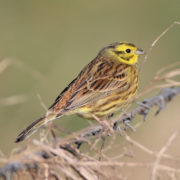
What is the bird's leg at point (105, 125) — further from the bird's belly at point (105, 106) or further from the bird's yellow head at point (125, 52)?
the bird's yellow head at point (125, 52)

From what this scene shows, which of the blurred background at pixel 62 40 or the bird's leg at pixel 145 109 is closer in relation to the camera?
the bird's leg at pixel 145 109

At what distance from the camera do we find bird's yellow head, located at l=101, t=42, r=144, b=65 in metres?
5.37

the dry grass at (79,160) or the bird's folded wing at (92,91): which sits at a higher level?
the dry grass at (79,160)

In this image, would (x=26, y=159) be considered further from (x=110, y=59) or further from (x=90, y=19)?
(x=90, y=19)

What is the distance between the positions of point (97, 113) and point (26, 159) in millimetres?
1978

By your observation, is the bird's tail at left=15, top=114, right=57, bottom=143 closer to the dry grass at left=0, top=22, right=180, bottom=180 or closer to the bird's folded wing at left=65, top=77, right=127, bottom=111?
the bird's folded wing at left=65, top=77, right=127, bottom=111

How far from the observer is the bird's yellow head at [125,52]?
211 inches

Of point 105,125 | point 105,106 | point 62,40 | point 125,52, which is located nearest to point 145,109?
point 105,125

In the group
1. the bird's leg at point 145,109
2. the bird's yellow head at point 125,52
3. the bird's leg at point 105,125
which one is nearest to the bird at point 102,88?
the bird's yellow head at point 125,52

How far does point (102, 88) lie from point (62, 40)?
237 inches

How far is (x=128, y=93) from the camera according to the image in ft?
16.3

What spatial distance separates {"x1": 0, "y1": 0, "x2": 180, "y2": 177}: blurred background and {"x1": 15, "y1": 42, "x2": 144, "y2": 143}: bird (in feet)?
5.95

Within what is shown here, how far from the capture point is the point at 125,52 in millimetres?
5402

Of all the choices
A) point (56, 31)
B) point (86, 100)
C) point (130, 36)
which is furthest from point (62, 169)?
point (56, 31)
